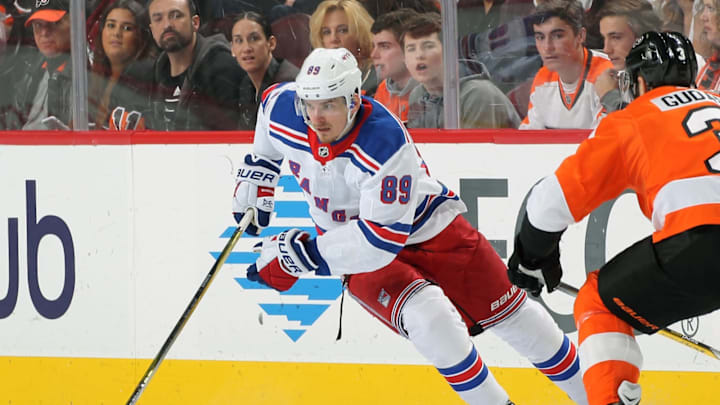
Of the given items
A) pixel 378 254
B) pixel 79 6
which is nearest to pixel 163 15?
pixel 79 6

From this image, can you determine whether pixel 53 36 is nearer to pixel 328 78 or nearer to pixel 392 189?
pixel 328 78

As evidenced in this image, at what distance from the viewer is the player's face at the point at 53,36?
370 cm

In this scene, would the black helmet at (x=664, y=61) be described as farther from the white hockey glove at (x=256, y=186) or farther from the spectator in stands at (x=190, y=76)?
the spectator in stands at (x=190, y=76)

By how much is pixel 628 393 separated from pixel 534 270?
431 mm

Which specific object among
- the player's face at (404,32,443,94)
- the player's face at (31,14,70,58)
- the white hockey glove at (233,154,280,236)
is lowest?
the white hockey glove at (233,154,280,236)

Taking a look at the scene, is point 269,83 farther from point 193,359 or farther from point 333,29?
point 193,359

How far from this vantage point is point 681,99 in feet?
7.30

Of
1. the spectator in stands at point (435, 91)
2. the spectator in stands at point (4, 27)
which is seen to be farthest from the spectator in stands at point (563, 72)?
the spectator in stands at point (4, 27)

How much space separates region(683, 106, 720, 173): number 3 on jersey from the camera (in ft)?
6.98

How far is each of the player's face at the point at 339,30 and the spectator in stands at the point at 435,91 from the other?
195 mm

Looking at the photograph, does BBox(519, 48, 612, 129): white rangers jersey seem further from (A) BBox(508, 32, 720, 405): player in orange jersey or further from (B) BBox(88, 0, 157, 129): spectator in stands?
(B) BBox(88, 0, 157, 129): spectator in stands

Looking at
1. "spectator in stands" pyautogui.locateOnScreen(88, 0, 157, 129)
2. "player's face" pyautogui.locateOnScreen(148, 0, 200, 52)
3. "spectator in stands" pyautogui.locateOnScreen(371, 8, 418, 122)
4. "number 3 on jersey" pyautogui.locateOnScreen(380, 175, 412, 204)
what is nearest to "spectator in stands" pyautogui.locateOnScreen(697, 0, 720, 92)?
"spectator in stands" pyautogui.locateOnScreen(371, 8, 418, 122)

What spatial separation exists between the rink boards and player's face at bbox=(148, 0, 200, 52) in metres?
0.41

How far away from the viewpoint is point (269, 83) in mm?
3662
